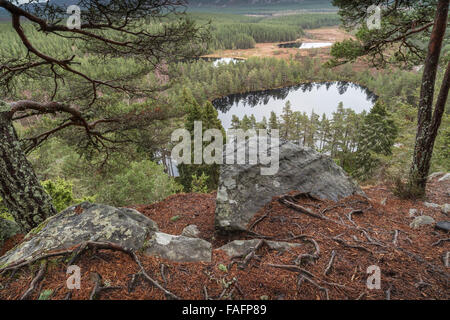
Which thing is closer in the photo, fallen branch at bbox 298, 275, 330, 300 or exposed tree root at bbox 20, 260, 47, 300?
exposed tree root at bbox 20, 260, 47, 300

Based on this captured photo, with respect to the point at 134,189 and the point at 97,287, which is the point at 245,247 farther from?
the point at 134,189

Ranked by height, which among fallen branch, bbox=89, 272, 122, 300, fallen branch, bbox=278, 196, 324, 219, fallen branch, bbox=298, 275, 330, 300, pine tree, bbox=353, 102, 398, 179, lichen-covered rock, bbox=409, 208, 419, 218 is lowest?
pine tree, bbox=353, 102, 398, 179

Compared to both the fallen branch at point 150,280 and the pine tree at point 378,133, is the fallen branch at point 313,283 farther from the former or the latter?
the pine tree at point 378,133

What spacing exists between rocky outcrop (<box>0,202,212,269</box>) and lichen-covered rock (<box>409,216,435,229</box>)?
4050mm

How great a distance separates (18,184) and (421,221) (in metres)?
7.42

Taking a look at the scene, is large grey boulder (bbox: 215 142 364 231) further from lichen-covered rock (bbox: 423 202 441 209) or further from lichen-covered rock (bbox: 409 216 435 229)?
lichen-covered rock (bbox: 423 202 441 209)

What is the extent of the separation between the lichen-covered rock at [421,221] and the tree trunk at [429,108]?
174 cm

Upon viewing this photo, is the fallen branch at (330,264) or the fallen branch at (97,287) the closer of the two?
the fallen branch at (97,287)

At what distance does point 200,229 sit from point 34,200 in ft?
10.2

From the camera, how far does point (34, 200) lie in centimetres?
395

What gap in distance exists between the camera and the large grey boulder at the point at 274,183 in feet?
15.0

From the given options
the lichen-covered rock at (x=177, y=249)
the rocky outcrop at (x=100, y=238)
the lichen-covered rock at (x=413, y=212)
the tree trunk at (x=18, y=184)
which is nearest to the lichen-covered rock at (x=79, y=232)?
the rocky outcrop at (x=100, y=238)

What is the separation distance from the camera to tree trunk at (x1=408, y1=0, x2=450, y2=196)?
15.7 feet

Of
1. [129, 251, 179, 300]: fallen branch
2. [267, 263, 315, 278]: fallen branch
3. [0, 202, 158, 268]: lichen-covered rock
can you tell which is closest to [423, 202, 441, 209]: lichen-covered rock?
[267, 263, 315, 278]: fallen branch
